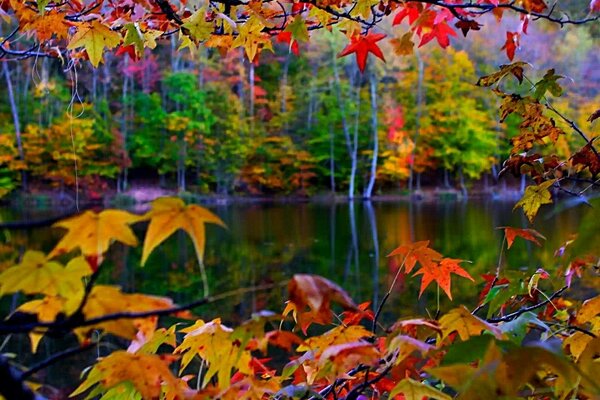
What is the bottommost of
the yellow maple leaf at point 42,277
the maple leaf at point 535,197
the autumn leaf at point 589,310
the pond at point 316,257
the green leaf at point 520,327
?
the pond at point 316,257

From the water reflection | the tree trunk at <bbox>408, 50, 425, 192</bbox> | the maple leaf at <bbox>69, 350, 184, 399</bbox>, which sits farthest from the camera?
the tree trunk at <bbox>408, 50, 425, 192</bbox>

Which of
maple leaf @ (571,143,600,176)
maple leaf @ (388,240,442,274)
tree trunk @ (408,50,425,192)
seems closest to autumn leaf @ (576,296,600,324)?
maple leaf @ (388,240,442,274)

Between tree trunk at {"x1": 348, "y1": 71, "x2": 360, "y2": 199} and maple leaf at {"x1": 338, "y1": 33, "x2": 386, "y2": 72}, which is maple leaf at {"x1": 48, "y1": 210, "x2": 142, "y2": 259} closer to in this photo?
maple leaf at {"x1": 338, "y1": 33, "x2": 386, "y2": 72}

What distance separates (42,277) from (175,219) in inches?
4.1

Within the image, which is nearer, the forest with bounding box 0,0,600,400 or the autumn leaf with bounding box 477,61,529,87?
the forest with bounding box 0,0,600,400

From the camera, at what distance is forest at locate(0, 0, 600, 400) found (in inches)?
17.7

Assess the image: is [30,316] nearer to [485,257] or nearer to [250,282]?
[250,282]

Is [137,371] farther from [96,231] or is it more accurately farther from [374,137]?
[374,137]

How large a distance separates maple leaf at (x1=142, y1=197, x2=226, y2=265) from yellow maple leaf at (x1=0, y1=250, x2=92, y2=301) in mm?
53

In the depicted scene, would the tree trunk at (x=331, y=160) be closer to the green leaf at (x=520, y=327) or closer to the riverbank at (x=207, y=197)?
the riverbank at (x=207, y=197)

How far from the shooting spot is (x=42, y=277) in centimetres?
40

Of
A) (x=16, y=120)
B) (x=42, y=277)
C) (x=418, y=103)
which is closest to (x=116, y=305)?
(x=42, y=277)

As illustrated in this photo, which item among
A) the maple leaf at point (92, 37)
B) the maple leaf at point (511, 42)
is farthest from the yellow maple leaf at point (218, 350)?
the maple leaf at point (511, 42)

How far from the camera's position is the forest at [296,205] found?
1.47ft
